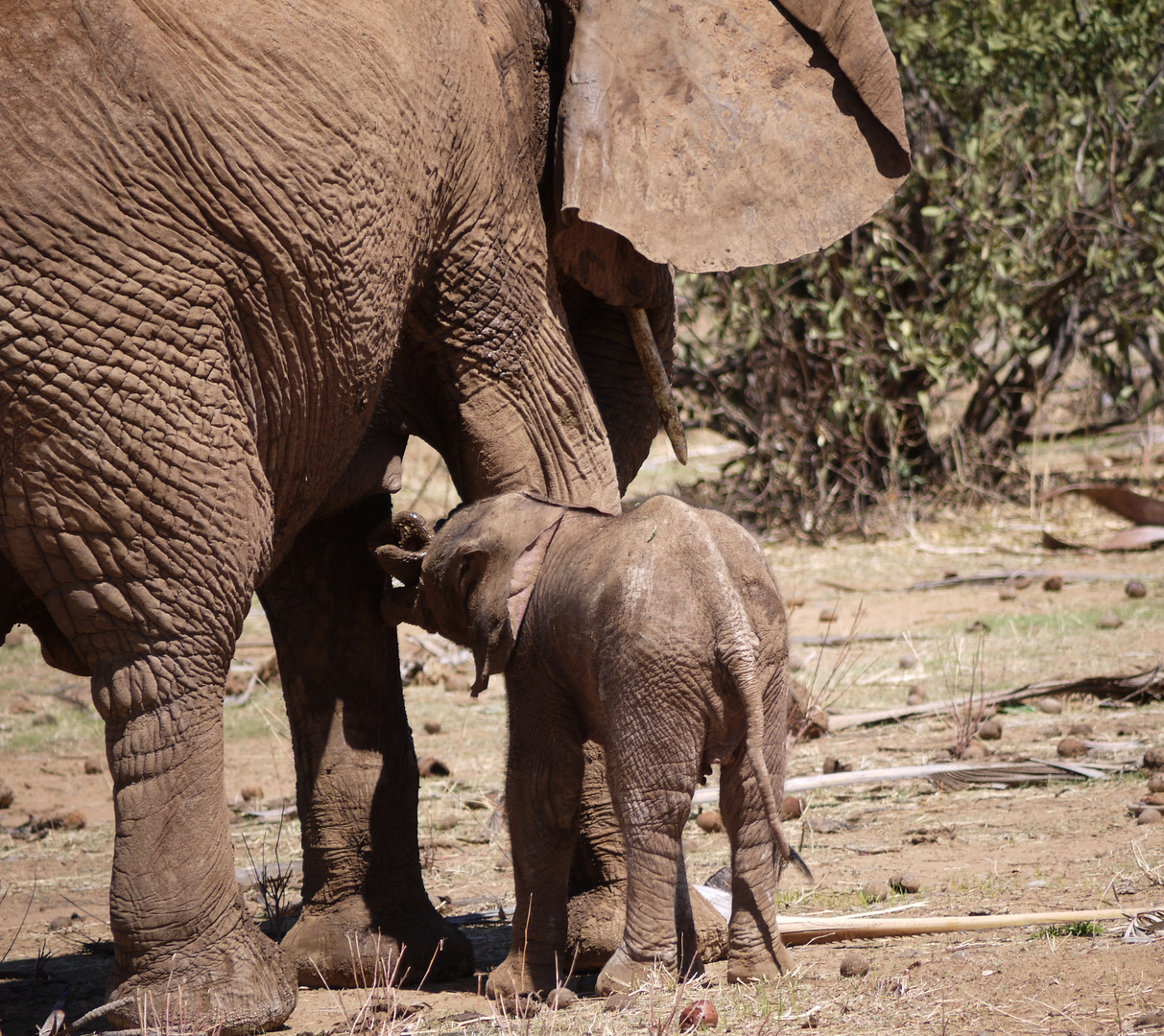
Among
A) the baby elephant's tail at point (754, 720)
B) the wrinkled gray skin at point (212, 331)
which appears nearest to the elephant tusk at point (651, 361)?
the wrinkled gray skin at point (212, 331)

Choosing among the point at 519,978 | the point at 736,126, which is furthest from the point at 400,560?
the point at 736,126

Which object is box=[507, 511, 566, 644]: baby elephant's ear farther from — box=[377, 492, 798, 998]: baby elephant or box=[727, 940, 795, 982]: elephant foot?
box=[727, 940, 795, 982]: elephant foot

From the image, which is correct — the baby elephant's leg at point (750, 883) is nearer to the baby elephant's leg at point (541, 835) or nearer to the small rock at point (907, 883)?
the baby elephant's leg at point (541, 835)

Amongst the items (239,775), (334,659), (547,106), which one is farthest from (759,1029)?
(239,775)

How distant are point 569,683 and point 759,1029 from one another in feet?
3.36

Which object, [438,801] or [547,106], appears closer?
[547,106]

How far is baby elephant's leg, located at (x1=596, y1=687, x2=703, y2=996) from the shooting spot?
3420 mm

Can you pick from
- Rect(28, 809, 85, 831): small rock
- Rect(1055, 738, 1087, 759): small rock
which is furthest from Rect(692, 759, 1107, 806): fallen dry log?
Rect(28, 809, 85, 831): small rock

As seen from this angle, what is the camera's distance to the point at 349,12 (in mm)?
3607

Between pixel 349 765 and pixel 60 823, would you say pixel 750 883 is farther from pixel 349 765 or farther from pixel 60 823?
pixel 60 823

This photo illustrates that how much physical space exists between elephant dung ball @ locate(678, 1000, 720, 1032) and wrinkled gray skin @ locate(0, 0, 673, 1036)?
1049 mm

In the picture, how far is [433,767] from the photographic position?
631cm

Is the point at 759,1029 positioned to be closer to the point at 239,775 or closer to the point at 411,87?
the point at 411,87

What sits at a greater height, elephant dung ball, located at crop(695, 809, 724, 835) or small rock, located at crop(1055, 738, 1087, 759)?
small rock, located at crop(1055, 738, 1087, 759)
